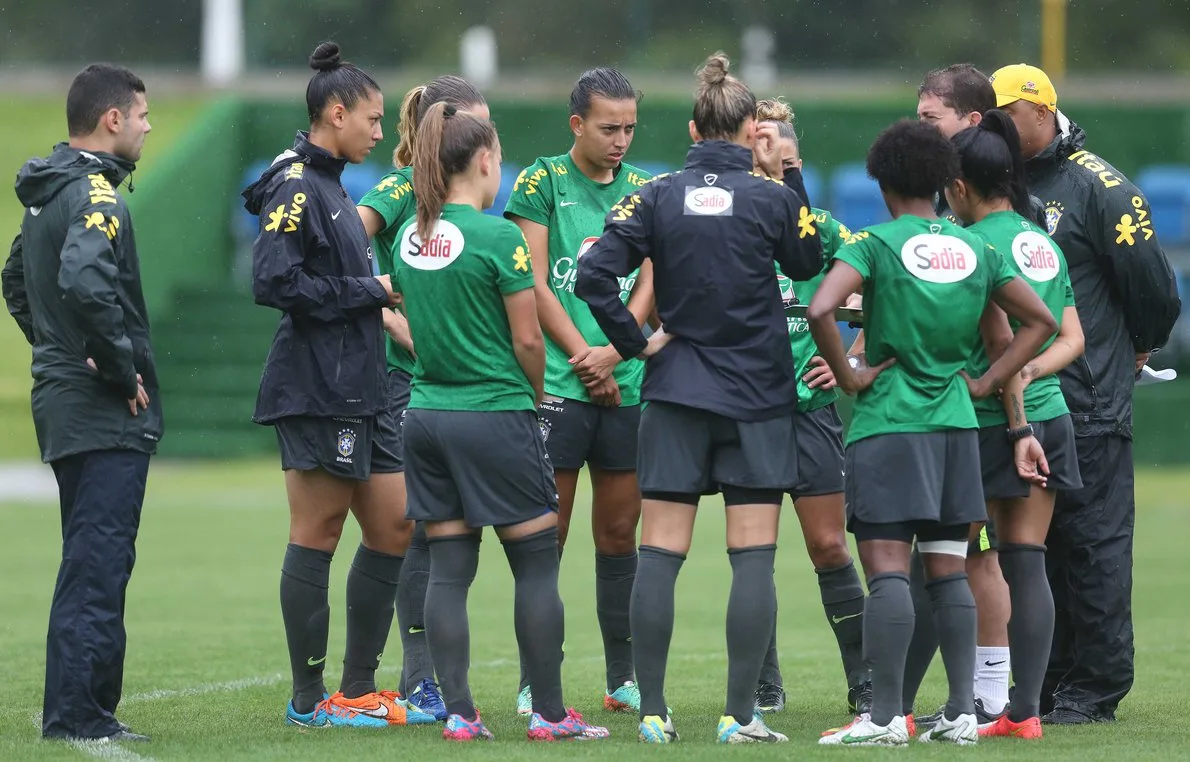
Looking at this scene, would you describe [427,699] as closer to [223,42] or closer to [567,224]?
[567,224]

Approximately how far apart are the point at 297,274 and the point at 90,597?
1.34 metres

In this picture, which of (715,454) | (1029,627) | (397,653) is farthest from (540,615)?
(397,653)

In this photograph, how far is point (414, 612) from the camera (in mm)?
6719

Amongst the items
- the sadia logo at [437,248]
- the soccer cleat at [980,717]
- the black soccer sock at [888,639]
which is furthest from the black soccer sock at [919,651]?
the sadia logo at [437,248]

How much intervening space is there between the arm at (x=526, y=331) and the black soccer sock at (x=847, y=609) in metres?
1.63

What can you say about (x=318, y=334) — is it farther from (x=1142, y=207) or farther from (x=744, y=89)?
(x=1142, y=207)

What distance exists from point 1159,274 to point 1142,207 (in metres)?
0.27

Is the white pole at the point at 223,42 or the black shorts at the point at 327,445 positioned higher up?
the white pole at the point at 223,42

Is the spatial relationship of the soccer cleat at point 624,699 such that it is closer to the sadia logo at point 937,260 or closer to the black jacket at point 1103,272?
the black jacket at point 1103,272

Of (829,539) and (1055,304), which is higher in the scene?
(1055,304)

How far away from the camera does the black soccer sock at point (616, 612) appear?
22.1 ft

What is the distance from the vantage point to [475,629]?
9562mm

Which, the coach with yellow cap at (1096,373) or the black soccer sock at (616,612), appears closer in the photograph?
the coach with yellow cap at (1096,373)

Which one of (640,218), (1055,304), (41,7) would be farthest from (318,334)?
(41,7)
